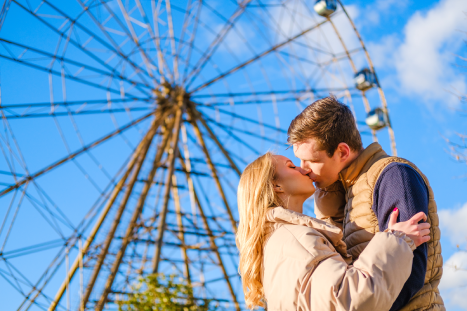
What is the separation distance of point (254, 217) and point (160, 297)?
15.1 ft

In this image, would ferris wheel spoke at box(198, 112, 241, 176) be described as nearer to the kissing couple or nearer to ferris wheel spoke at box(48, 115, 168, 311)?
ferris wheel spoke at box(48, 115, 168, 311)

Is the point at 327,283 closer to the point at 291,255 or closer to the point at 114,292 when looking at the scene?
the point at 291,255

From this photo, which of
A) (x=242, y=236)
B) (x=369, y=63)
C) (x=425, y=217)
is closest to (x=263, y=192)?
(x=242, y=236)

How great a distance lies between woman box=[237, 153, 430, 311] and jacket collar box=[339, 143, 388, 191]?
0.18m

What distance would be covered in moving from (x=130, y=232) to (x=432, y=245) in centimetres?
706

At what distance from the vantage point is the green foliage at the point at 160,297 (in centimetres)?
646

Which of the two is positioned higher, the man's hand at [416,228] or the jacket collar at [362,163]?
the jacket collar at [362,163]

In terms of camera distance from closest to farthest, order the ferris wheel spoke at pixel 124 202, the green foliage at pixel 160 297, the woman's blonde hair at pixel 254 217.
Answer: the woman's blonde hair at pixel 254 217
the green foliage at pixel 160 297
the ferris wheel spoke at pixel 124 202

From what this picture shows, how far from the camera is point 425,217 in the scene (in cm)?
196

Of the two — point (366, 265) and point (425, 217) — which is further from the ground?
point (425, 217)

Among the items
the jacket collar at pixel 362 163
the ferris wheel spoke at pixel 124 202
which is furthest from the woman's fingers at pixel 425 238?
the ferris wheel spoke at pixel 124 202

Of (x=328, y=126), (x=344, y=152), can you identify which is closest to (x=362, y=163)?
(x=344, y=152)

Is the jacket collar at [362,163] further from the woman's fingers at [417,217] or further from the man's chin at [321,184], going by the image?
the woman's fingers at [417,217]

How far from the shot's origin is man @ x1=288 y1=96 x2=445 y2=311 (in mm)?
2027
